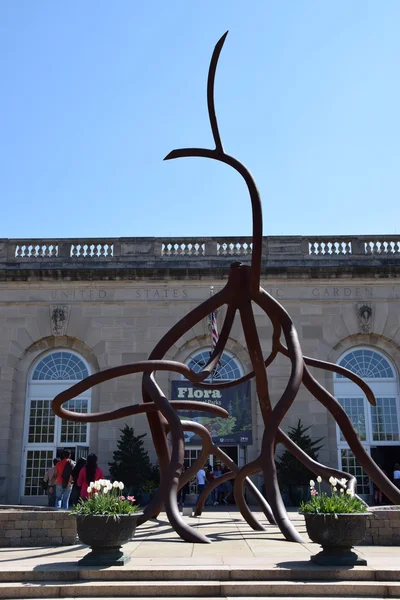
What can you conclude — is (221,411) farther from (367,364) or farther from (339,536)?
(367,364)

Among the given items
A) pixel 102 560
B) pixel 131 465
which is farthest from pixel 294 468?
pixel 102 560

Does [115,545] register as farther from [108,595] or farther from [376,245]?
[376,245]

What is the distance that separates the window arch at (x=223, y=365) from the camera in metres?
27.1

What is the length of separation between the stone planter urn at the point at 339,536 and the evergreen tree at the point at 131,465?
50.8 ft

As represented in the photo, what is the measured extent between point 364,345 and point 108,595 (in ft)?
69.1

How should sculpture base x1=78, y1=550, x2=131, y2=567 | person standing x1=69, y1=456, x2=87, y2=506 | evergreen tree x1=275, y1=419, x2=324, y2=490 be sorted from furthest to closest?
evergreen tree x1=275, y1=419, x2=324, y2=490
person standing x1=69, y1=456, x2=87, y2=506
sculpture base x1=78, y1=550, x2=131, y2=567

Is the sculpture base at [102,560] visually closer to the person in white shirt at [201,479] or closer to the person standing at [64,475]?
the person standing at [64,475]

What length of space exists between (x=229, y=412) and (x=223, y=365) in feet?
6.93

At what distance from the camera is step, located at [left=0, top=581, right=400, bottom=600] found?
8.11 metres

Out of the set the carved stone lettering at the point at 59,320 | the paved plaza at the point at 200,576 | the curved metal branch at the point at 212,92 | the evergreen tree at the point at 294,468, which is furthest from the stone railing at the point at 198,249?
the paved plaza at the point at 200,576

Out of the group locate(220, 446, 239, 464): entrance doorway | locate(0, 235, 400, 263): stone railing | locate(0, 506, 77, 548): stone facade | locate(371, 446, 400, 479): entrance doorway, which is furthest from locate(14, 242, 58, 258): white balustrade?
locate(0, 506, 77, 548): stone facade

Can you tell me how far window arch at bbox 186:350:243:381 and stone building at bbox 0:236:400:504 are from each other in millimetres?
45

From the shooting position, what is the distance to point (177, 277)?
2764 centimetres

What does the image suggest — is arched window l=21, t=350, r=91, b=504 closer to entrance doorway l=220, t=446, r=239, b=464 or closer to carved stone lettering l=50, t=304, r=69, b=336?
carved stone lettering l=50, t=304, r=69, b=336
